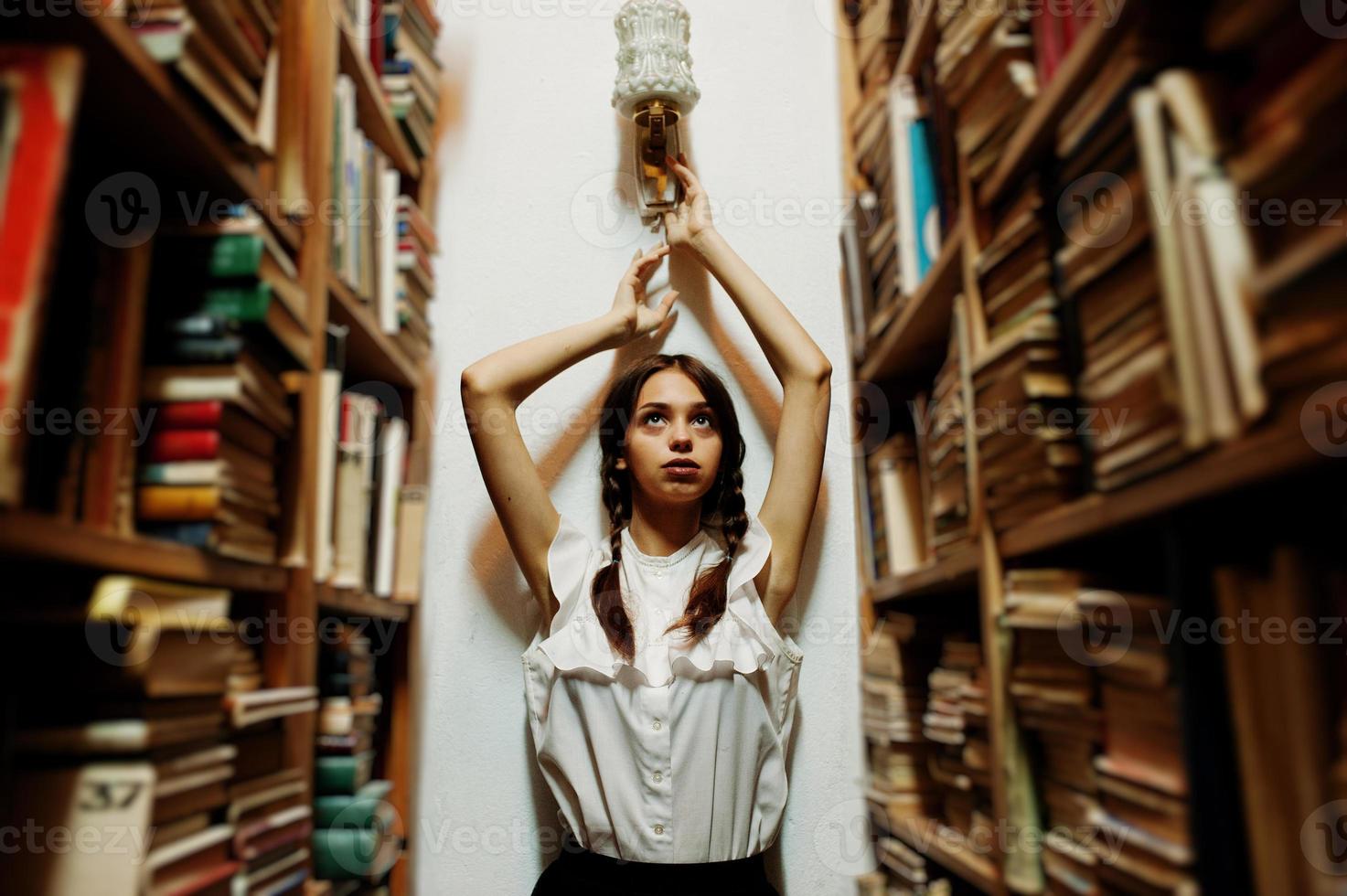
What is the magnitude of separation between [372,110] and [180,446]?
1029mm

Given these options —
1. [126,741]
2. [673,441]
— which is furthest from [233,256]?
[673,441]

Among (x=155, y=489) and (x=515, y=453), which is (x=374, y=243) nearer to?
(x=515, y=453)

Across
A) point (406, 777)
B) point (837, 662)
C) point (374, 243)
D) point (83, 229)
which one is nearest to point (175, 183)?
point (83, 229)

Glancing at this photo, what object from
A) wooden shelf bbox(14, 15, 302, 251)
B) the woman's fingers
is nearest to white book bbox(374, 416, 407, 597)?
wooden shelf bbox(14, 15, 302, 251)

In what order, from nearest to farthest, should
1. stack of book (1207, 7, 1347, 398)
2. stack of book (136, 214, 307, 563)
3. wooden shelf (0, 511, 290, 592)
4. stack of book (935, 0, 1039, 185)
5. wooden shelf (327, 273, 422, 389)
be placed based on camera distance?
1. stack of book (1207, 7, 1347, 398)
2. wooden shelf (0, 511, 290, 592)
3. stack of book (136, 214, 307, 563)
4. stack of book (935, 0, 1039, 185)
5. wooden shelf (327, 273, 422, 389)

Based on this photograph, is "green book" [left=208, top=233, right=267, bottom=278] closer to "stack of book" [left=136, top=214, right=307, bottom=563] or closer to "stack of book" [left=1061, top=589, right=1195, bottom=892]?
"stack of book" [left=136, top=214, right=307, bottom=563]

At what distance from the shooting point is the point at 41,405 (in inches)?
35.6

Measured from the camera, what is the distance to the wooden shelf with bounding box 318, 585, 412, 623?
1.44m

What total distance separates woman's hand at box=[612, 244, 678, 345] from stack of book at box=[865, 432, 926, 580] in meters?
0.56

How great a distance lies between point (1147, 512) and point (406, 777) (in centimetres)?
151

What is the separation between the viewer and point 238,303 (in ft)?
3.65

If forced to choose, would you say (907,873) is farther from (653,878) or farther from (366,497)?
(366,497)

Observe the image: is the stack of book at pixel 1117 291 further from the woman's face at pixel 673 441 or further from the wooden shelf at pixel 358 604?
the wooden shelf at pixel 358 604

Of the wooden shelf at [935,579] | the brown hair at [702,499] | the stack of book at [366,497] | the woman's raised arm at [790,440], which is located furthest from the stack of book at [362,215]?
the wooden shelf at [935,579]
